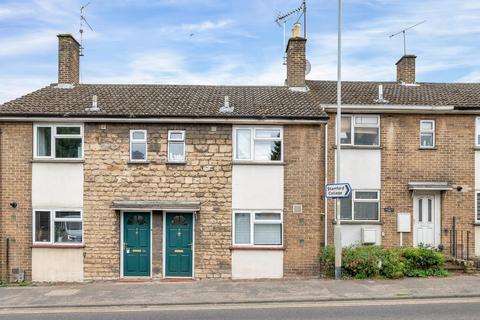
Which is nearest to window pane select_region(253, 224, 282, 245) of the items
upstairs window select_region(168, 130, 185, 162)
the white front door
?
upstairs window select_region(168, 130, 185, 162)

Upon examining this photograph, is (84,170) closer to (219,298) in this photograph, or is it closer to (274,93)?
(219,298)

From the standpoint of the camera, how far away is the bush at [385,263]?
13523 mm

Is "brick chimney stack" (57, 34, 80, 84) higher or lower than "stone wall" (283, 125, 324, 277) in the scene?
higher

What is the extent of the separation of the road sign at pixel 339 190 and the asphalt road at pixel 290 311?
10.1 feet

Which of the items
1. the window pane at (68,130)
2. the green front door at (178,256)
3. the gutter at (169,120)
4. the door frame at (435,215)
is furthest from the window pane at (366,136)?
the window pane at (68,130)

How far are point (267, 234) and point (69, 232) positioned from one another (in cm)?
592

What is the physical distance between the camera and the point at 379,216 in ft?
52.7

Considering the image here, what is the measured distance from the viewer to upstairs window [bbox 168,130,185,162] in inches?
567

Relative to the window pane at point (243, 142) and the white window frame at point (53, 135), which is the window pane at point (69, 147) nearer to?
the white window frame at point (53, 135)

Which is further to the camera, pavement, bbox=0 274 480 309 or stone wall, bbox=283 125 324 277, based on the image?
stone wall, bbox=283 125 324 277

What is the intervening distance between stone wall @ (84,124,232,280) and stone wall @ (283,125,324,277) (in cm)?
177

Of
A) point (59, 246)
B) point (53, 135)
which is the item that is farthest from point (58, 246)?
point (53, 135)

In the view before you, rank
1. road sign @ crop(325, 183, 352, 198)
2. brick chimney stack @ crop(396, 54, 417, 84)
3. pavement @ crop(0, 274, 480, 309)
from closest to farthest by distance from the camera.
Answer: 1. pavement @ crop(0, 274, 480, 309)
2. road sign @ crop(325, 183, 352, 198)
3. brick chimney stack @ crop(396, 54, 417, 84)

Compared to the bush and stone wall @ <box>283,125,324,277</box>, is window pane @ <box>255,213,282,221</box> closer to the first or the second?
stone wall @ <box>283,125,324,277</box>
